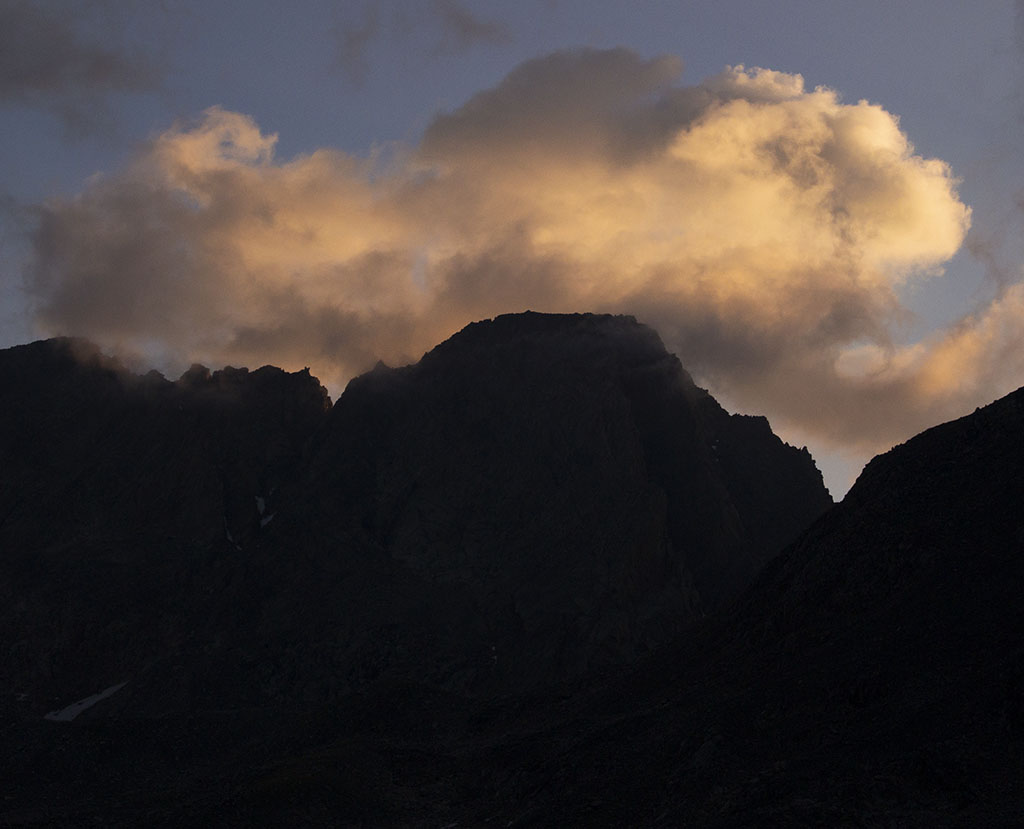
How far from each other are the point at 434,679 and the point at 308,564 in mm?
40361

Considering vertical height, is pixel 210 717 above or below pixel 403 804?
above

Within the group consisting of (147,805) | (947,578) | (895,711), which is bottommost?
(895,711)

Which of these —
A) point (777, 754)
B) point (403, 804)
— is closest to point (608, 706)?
point (403, 804)

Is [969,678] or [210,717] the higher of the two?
[210,717]

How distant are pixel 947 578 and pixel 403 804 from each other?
128 ft

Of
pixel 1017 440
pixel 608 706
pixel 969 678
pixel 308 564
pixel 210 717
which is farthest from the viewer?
pixel 308 564

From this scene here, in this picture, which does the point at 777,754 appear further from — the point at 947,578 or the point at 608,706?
the point at 608,706

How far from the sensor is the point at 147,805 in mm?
86750

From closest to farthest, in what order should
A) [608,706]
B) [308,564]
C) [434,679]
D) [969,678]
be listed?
[969,678] → [608,706] → [434,679] → [308,564]

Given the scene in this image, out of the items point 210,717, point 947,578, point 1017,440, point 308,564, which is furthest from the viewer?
point 308,564

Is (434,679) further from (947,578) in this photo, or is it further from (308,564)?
(947,578)

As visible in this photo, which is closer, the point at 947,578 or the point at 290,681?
the point at 947,578

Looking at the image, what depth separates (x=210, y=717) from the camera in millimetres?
127250

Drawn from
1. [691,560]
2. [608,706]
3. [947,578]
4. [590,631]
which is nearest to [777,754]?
[947,578]
